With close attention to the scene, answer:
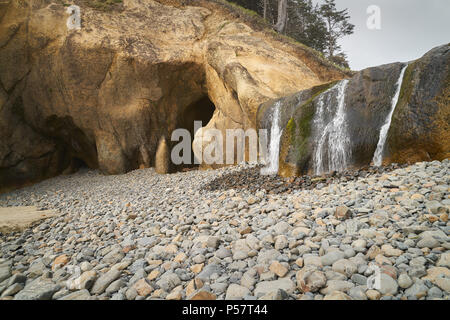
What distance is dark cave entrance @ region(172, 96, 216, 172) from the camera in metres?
13.7

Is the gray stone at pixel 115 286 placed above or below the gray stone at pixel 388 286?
below

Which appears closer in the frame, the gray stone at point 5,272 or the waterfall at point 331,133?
the gray stone at point 5,272

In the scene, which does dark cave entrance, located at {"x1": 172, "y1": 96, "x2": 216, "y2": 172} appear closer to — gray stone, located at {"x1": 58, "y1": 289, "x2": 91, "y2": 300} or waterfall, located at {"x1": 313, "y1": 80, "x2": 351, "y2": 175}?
waterfall, located at {"x1": 313, "y1": 80, "x2": 351, "y2": 175}

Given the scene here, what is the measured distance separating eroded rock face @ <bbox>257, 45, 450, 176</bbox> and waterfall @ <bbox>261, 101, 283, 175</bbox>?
543 mm

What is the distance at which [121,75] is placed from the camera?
12125 millimetres

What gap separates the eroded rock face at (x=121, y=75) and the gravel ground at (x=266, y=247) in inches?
259

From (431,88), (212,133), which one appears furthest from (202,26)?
(431,88)

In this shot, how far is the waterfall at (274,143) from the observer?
8027mm

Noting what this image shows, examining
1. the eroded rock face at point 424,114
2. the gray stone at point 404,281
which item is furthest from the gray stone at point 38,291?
the eroded rock face at point 424,114

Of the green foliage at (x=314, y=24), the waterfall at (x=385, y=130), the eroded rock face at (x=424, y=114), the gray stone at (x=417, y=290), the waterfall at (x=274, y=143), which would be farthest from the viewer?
the green foliage at (x=314, y=24)

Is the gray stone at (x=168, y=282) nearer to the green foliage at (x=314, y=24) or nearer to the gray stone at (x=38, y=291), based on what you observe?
the gray stone at (x=38, y=291)

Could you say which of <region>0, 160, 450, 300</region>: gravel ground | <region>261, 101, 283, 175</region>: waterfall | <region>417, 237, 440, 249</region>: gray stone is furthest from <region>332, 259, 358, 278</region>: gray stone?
<region>261, 101, 283, 175</region>: waterfall

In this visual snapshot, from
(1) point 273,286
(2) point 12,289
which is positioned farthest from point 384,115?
(2) point 12,289

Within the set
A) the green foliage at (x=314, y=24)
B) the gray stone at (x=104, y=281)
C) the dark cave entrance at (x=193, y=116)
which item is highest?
the green foliage at (x=314, y=24)
